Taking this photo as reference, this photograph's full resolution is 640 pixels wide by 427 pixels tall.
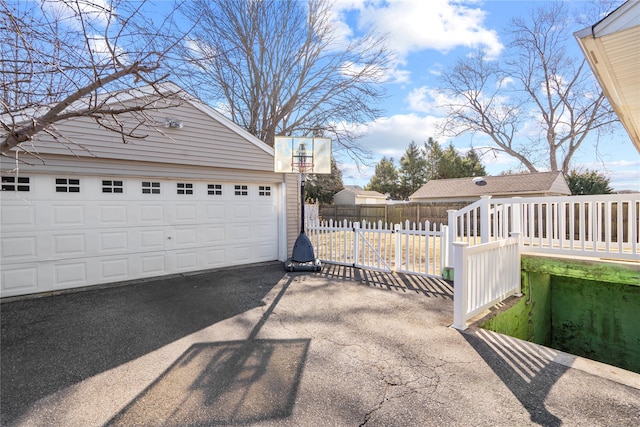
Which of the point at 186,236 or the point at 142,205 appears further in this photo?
the point at 186,236

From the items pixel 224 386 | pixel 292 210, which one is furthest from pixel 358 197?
pixel 224 386

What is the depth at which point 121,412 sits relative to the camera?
2.22 m

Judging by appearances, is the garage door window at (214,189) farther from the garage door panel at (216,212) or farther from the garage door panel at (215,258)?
the garage door panel at (215,258)

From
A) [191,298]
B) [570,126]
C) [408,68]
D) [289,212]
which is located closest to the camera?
[191,298]

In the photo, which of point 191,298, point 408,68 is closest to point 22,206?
point 191,298

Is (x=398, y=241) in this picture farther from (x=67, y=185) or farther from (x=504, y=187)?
(x=504, y=187)

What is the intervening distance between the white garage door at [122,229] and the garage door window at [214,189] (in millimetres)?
23

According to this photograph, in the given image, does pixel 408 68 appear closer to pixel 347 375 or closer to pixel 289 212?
pixel 289 212

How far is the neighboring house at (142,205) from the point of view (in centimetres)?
511

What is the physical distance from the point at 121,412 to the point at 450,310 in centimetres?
379

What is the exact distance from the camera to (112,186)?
588 centimetres

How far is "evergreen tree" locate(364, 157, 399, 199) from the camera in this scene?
3522 centimetres

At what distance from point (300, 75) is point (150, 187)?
10.6m

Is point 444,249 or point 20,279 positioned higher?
point 444,249
